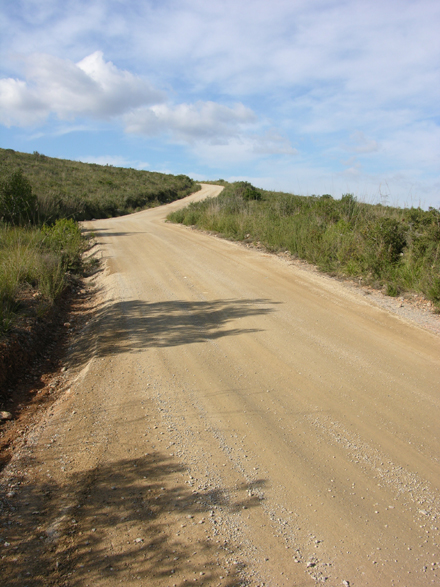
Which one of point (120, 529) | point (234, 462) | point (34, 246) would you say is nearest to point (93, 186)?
point (34, 246)

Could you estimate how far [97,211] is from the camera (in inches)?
1206

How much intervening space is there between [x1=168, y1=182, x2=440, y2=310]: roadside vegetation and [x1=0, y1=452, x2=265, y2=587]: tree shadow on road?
6.09m

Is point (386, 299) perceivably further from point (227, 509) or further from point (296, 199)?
point (296, 199)

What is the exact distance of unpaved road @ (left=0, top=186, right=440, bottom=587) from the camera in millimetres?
2379

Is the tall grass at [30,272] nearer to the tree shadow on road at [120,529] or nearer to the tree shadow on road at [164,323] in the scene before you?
the tree shadow on road at [164,323]

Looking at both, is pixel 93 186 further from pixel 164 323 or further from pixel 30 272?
pixel 164 323

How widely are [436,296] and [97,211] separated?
90.4 ft

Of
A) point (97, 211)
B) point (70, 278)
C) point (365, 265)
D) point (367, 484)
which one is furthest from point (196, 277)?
point (97, 211)

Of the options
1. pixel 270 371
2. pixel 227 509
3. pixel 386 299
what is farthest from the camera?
pixel 386 299

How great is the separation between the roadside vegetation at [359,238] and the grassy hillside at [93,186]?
13863 millimetres

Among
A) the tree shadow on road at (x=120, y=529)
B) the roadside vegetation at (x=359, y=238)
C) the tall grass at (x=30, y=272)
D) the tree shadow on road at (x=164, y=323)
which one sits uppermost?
the roadside vegetation at (x=359, y=238)

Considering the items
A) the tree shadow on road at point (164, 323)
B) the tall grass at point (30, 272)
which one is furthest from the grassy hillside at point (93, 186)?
the tree shadow on road at point (164, 323)

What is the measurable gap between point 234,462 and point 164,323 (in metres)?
3.42

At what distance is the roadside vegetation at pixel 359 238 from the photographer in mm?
8281
